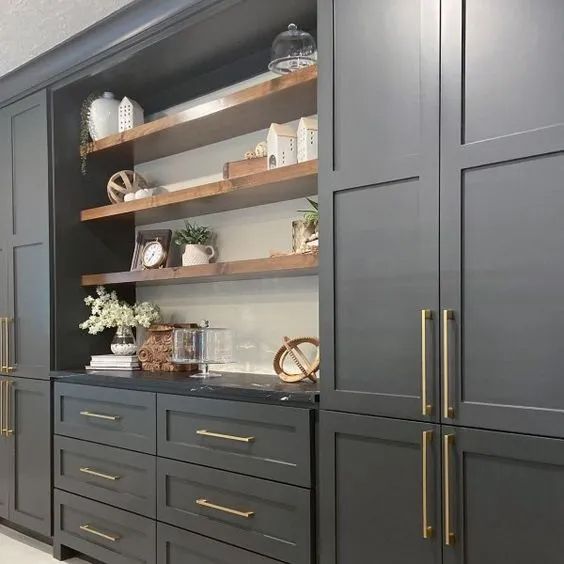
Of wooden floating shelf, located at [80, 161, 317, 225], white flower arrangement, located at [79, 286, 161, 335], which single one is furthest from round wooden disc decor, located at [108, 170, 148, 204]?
white flower arrangement, located at [79, 286, 161, 335]

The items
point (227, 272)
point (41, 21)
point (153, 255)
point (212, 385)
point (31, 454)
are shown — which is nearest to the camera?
point (212, 385)

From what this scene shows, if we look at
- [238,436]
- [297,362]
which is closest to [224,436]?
[238,436]

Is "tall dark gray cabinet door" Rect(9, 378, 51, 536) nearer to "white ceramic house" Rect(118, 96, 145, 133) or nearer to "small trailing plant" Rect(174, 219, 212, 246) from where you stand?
"small trailing plant" Rect(174, 219, 212, 246)

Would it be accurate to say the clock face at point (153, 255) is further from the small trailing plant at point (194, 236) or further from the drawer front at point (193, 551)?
the drawer front at point (193, 551)

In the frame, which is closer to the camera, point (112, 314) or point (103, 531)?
point (103, 531)

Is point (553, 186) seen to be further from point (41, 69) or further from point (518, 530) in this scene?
point (41, 69)

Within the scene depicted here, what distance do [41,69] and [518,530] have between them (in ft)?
9.52

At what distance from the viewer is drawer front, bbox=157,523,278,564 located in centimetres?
233

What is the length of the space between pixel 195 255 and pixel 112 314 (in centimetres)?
59

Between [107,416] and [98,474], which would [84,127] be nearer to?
[107,416]

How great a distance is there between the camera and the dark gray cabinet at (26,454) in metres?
3.19

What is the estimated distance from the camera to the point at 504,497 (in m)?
1.70

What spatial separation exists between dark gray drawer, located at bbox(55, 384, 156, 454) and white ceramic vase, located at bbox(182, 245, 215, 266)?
0.64m

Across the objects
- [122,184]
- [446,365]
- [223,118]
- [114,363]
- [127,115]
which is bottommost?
[114,363]
